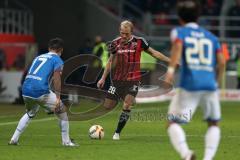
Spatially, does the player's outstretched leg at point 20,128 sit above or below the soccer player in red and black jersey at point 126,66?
→ below

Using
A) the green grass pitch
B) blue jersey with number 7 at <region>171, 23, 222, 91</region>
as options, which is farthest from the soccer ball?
blue jersey with number 7 at <region>171, 23, 222, 91</region>

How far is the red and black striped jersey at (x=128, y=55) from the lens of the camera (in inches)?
665

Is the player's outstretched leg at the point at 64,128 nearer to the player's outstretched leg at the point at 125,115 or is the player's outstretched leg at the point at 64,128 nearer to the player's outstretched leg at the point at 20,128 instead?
the player's outstretched leg at the point at 20,128

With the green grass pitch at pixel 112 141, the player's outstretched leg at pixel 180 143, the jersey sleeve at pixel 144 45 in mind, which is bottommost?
the green grass pitch at pixel 112 141

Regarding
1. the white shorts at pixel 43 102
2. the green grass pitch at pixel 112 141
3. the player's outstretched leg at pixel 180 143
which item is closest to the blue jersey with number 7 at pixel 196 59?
the player's outstretched leg at pixel 180 143

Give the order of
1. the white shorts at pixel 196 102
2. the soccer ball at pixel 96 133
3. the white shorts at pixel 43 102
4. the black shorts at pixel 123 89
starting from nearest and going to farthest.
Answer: the white shorts at pixel 196 102, the white shorts at pixel 43 102, the soccer ball at pixel 96 133, the black shorts at pixel 123 89

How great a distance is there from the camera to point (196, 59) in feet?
36.0

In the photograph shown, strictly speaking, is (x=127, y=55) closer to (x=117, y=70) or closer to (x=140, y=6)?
(x=117, y=70)

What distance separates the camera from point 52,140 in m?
16.3

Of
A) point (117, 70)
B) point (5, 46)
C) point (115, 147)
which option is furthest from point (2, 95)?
point (115, 147)

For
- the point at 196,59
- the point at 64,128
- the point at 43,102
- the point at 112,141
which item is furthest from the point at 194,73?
the point at 112,141

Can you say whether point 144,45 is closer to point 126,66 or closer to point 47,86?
point 126,66

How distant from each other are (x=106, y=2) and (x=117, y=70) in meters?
22.3

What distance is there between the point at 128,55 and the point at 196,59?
239 inches
